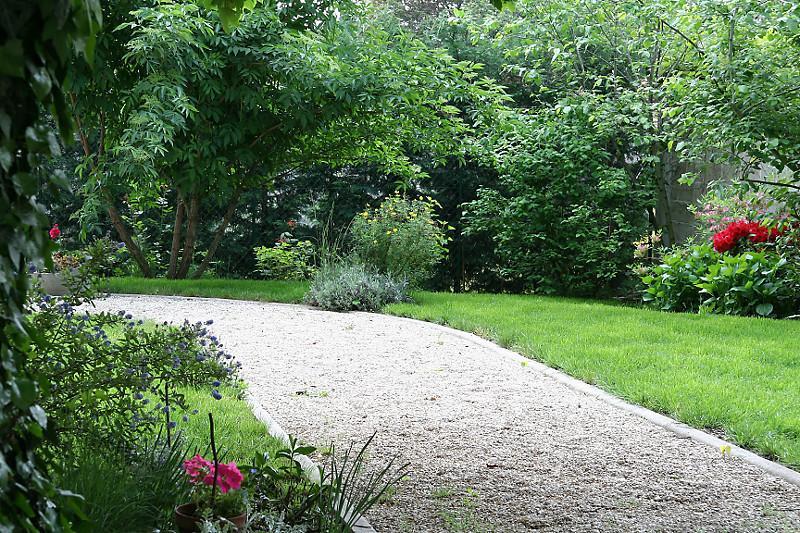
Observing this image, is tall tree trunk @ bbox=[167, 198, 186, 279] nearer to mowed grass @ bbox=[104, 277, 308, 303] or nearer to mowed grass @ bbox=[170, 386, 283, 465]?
mowed grass @ bbox=[104, 277, 308, 303]

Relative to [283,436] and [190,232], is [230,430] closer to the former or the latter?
[283,436]

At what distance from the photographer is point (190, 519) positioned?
196 cm

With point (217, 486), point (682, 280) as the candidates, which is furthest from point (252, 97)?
point (217, 486)

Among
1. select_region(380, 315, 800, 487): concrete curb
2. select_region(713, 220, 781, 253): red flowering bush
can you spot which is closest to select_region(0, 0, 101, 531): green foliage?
select_region(380, 315, 800, 487): concrete curb

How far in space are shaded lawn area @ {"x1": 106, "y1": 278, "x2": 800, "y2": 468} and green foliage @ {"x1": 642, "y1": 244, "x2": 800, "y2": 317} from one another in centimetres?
67

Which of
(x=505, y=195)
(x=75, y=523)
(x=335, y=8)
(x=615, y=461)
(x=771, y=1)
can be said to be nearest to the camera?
(x=75, y=523)

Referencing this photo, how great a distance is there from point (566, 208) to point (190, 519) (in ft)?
28.8

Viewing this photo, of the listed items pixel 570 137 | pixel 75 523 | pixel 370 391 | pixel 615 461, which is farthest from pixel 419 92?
pixel 75 523

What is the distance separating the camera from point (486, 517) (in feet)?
8.59

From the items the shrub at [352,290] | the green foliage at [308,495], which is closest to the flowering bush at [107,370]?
the green foliage at [308,495]

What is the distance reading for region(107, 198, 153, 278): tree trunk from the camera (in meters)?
9.43

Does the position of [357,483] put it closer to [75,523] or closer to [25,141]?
[75,523]

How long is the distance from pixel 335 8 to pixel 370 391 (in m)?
5.57

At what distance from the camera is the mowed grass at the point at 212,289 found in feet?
28.6
